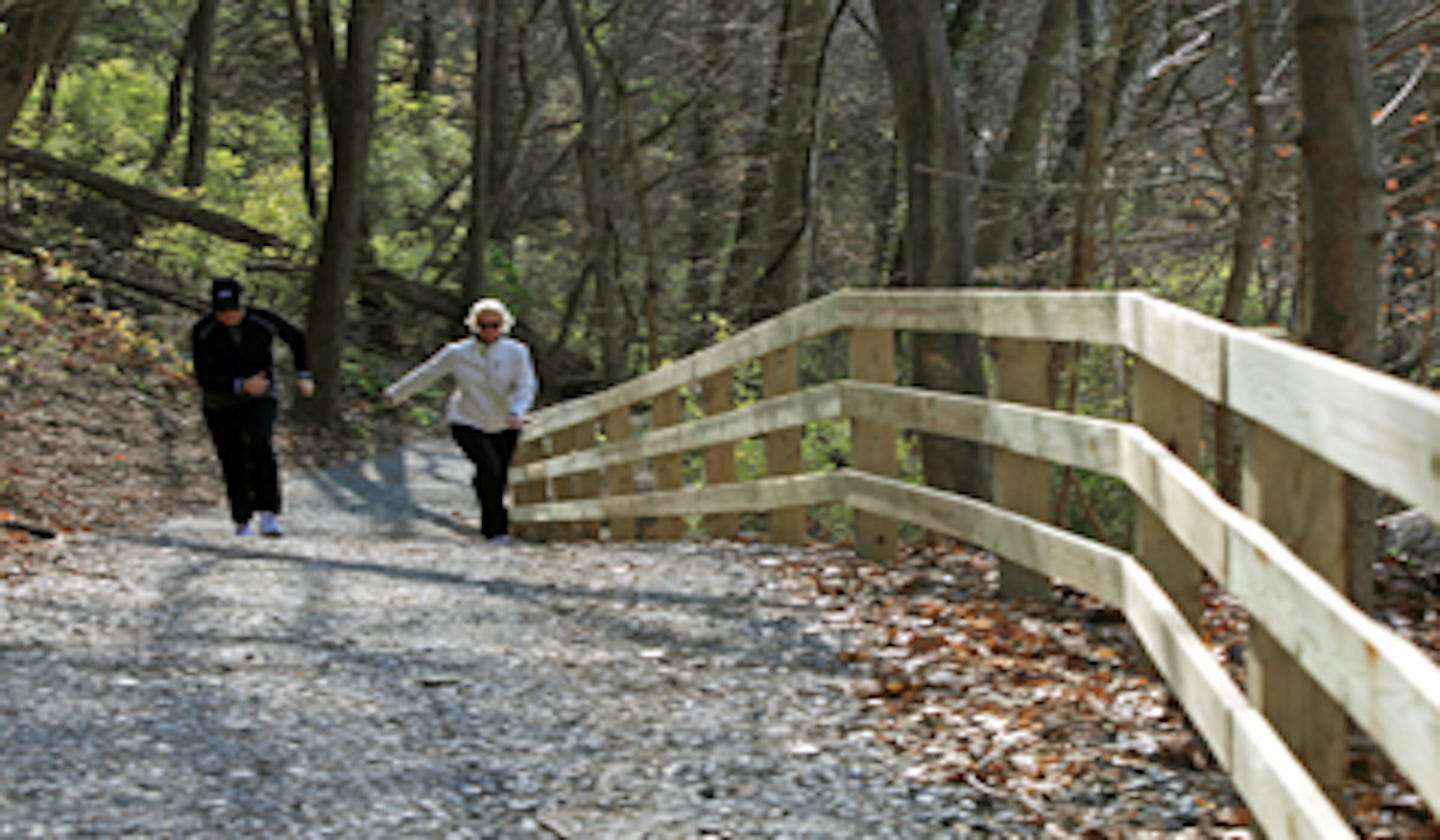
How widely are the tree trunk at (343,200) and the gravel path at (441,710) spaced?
10.2 meters

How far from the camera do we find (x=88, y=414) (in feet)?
51.0

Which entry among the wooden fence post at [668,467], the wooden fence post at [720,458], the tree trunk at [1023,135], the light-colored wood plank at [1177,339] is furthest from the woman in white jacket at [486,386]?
the light-colored wood plank at [1177,339]

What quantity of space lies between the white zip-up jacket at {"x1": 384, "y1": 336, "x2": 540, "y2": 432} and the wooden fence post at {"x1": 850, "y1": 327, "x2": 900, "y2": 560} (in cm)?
439

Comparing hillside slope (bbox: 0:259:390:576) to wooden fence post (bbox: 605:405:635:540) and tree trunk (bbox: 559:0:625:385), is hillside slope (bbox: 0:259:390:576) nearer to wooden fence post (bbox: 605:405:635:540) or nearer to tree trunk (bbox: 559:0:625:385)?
tree trunk (bbox: 559:0:625:385)

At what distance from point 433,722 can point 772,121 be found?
1693 centimetres

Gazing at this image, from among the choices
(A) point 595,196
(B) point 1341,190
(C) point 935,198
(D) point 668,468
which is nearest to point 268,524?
(D) point 668,468

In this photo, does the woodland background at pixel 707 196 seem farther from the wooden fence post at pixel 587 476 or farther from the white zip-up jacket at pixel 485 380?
the white zip-up jacket at pixel 485 380

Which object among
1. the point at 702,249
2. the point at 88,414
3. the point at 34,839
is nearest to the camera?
the point at 34,839

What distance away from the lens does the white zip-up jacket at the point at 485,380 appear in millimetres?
11398

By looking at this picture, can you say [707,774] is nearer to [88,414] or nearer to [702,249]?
[88,414]

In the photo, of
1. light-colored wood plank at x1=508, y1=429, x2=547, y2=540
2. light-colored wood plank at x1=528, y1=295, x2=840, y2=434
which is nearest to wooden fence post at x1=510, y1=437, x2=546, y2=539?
light-colored wood plank at x1=508, y1=429, x2=547, y2=540

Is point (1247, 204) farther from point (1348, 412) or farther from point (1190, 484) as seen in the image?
point (1348, 412)

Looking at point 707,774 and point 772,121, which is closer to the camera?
point 707,774

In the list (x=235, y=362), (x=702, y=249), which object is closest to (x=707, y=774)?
(x=235, y=362)
